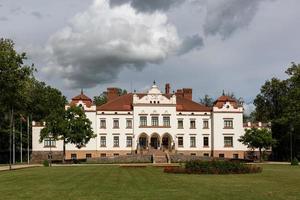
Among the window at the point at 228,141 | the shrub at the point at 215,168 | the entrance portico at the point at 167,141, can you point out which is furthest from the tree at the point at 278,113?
the shrub at the point at 215,168

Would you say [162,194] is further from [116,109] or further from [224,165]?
[116,109]

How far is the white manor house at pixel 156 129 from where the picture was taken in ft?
246

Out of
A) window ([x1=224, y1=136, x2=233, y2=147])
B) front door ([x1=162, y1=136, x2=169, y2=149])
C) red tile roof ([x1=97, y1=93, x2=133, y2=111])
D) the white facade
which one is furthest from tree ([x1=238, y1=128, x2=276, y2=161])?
red tile roof ([x1=97, y1=93, x2=133, y2=111])

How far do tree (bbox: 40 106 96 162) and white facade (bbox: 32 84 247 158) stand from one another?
1314 centimetres

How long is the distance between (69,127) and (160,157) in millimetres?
13747

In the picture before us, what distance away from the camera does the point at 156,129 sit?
75.4 metres

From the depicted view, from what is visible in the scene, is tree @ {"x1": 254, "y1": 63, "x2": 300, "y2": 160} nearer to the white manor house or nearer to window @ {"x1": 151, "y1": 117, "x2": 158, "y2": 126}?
the white manor house

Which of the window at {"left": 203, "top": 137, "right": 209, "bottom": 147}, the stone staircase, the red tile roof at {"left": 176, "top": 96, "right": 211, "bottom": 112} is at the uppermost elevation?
the red tile roof at {"left": 176, "top": 96, "right": 211, "bottom": 112}

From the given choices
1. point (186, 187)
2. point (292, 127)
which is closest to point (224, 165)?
point (186, 187)

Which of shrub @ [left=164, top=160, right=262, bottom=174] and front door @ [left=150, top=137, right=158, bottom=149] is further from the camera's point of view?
front door @ [left=150, top=137, right=158, bottom=149]

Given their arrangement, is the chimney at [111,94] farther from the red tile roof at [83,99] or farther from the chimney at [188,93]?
the chimney at [188,93]

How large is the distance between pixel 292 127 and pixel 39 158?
3715 centimetres

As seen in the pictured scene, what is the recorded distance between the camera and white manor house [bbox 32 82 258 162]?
246 ft

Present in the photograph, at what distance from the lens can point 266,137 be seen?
6575 centimetres
